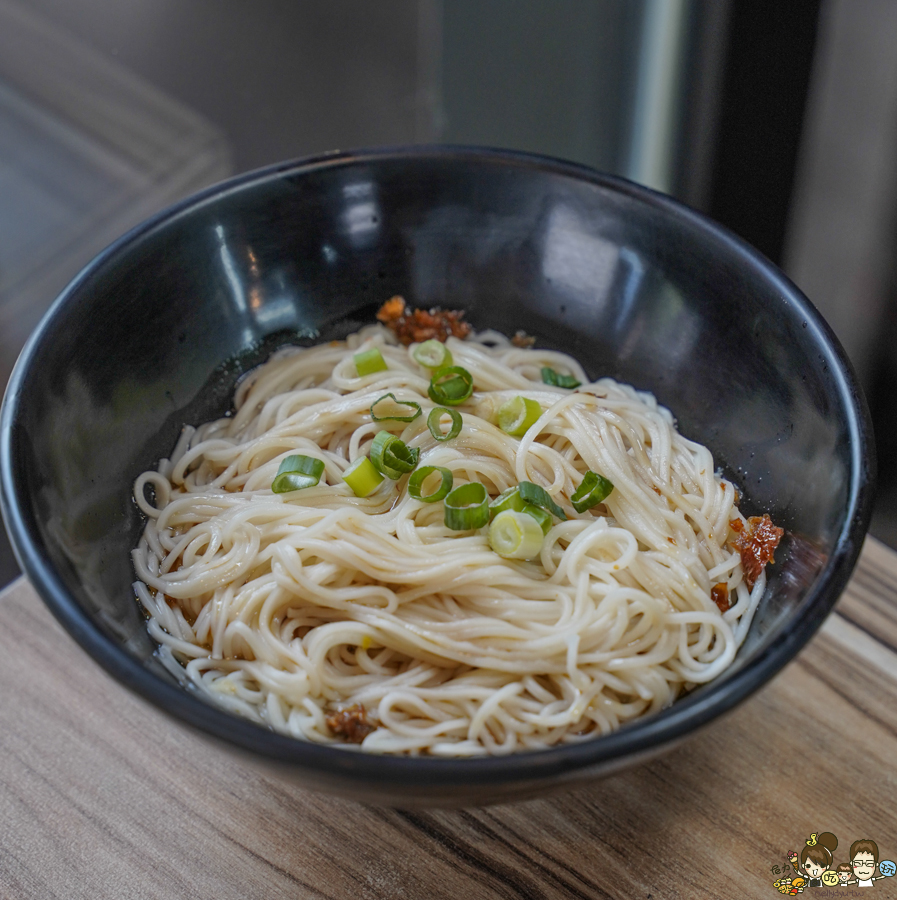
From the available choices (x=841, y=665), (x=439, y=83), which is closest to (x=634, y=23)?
(x=439, y=83)

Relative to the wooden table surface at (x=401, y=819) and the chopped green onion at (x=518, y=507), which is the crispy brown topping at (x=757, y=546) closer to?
the wooden table surface at (x=401, y=819)

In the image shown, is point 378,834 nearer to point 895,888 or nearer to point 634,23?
point 895,888

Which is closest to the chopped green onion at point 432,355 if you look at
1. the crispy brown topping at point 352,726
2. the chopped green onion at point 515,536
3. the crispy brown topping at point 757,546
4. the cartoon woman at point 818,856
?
the chopped green onion at point 515,536

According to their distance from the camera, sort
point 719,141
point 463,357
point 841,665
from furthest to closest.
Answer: point 719,141 < point 463,357 < point 841,665

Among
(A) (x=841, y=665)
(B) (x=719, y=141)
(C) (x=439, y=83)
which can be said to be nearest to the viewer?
(A) (x=841, y=665)

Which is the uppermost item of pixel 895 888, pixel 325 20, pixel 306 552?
pixel 325 20

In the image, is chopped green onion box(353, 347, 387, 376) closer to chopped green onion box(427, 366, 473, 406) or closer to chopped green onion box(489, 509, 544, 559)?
chopped green onion box(427, 366, 473, 406)

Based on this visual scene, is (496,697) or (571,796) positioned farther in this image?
(571,796)
